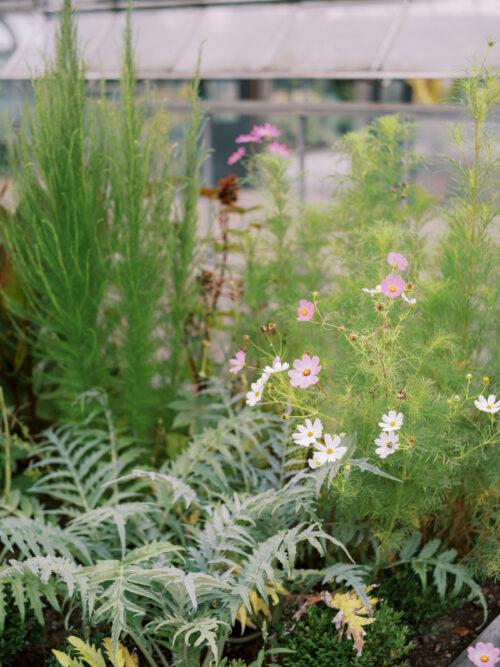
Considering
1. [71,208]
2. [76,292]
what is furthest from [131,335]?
[71,208]

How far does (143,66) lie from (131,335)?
12.1 ft

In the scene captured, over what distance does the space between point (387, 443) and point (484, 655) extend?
509mm

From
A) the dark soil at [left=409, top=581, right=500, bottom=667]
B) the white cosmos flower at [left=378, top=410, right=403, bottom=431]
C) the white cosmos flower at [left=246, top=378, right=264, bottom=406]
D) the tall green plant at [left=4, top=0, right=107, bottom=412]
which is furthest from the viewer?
Result: the tall green plant at [left=4, top=0, right=107, bottom=412]

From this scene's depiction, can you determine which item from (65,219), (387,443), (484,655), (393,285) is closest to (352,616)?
(484,655)

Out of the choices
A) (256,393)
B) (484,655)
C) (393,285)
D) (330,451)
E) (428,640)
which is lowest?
(428,640)

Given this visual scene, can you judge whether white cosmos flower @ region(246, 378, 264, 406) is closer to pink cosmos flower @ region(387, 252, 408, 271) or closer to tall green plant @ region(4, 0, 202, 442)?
pink cosmos flower @ region(387, 252, 408, 271)

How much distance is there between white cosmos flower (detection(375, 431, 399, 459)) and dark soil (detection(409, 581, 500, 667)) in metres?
0.60

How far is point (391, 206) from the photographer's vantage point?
274 cm

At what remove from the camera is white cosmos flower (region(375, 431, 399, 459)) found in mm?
1981

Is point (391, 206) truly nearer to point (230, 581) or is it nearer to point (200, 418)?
point (200, 418)

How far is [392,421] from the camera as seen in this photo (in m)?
1.99

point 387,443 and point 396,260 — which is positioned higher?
point 396,260

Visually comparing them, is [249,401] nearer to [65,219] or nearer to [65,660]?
[65,660]

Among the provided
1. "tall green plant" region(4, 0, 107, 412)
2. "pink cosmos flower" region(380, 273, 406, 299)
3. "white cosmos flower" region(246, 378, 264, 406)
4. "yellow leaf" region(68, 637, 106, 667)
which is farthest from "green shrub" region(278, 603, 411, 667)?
"tall green plant" region(4, 0, 107, 412)
